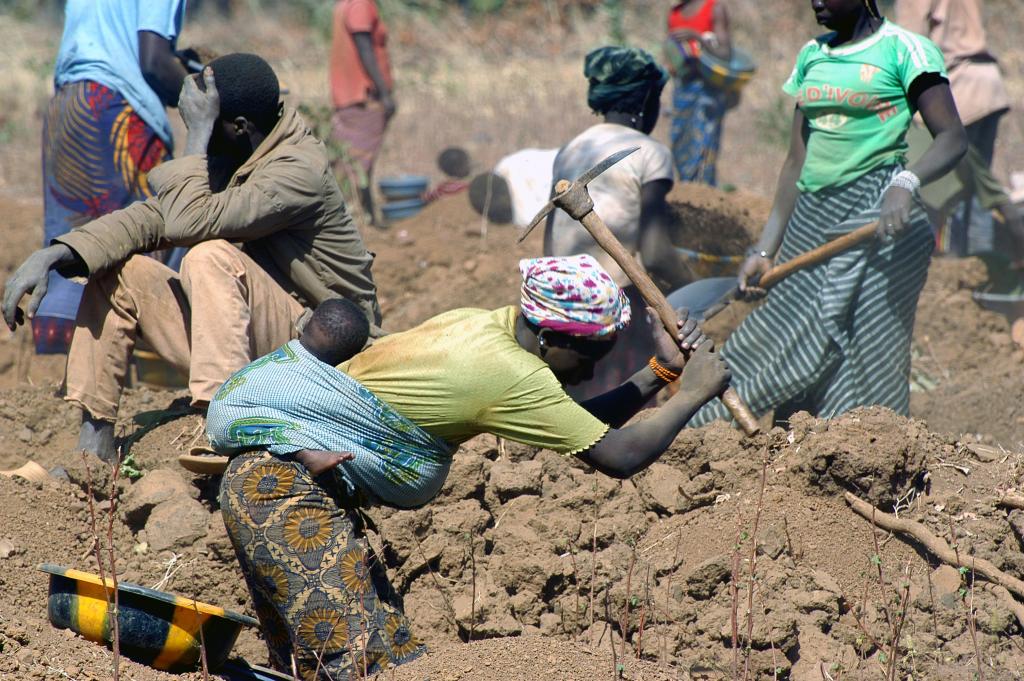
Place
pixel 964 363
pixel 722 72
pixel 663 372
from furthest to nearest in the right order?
pixel 722 72, pixel 964 363, pixel 663 372

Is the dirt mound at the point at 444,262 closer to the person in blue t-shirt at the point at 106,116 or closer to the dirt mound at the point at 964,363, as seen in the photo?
the person in blue t-shirt at the point at 106,116

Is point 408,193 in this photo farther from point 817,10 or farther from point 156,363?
point 817,10

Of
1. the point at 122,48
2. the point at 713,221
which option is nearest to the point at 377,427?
the point at 122,48

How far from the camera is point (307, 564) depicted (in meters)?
3.15

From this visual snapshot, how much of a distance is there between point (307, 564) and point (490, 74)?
1284cm

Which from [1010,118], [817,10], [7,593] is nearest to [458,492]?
[7,593]

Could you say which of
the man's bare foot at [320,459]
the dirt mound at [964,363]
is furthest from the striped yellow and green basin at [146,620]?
the dirt mound at [964,363]

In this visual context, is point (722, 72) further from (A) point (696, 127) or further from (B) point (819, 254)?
(B) point (819, 254)

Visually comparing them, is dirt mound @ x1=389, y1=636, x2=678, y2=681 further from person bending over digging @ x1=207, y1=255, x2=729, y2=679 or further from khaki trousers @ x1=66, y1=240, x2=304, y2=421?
khaki trousers @ x1=66, y1=240, x2=304, y2=421

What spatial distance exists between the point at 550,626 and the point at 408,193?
19.3 feet

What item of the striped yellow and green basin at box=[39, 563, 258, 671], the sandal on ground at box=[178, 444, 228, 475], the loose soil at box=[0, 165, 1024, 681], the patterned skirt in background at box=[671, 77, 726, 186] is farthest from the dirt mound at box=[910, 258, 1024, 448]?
the striped yellow and green basin at box=[39, 563, 258, 671]

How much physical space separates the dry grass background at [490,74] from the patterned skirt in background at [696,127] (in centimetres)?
162

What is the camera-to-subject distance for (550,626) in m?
3.66

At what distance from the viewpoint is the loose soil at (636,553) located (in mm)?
3381
